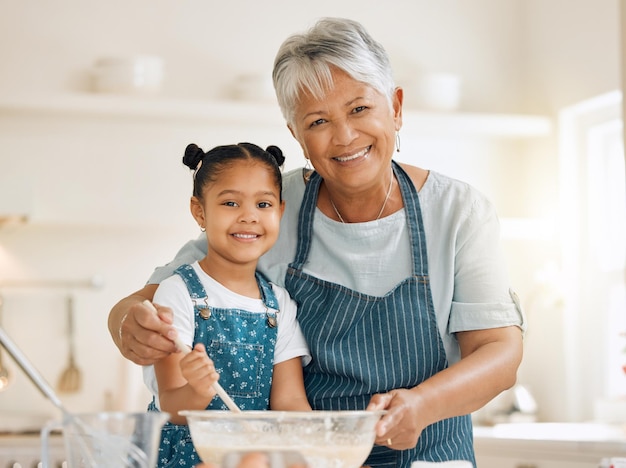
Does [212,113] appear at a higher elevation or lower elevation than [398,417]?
higher

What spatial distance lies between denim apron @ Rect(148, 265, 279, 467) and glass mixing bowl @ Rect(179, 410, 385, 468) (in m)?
0.51

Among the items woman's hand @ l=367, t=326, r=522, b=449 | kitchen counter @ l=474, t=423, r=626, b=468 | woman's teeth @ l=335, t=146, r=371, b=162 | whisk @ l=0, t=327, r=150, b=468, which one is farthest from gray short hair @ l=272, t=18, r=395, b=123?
kitchen counter @ l=474, t=423, r=626, b=468

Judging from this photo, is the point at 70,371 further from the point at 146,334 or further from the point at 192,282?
the point at 146,334

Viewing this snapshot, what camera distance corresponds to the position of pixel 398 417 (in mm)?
1373

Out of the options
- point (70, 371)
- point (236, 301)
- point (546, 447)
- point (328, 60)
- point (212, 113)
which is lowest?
point (546, 447)

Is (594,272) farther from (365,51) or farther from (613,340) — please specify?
(365,51)

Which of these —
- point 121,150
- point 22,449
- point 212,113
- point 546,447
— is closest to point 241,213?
point 546,447

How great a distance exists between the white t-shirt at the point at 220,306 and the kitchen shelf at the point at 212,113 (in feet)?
7.78

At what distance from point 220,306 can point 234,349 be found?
84 mm

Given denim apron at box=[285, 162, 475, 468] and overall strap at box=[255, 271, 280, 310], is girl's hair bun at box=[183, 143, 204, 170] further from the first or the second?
denim apron at box=[285, 162, 475, 468]

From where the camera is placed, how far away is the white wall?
164 inches

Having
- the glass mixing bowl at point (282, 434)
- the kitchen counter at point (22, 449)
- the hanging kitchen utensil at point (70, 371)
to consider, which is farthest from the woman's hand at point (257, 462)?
the hanging kitchen utensil at point (70, 371)

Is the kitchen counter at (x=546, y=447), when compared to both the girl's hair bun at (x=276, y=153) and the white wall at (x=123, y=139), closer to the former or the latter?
the white wall at (x=123, y=139)

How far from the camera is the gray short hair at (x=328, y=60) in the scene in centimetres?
175
